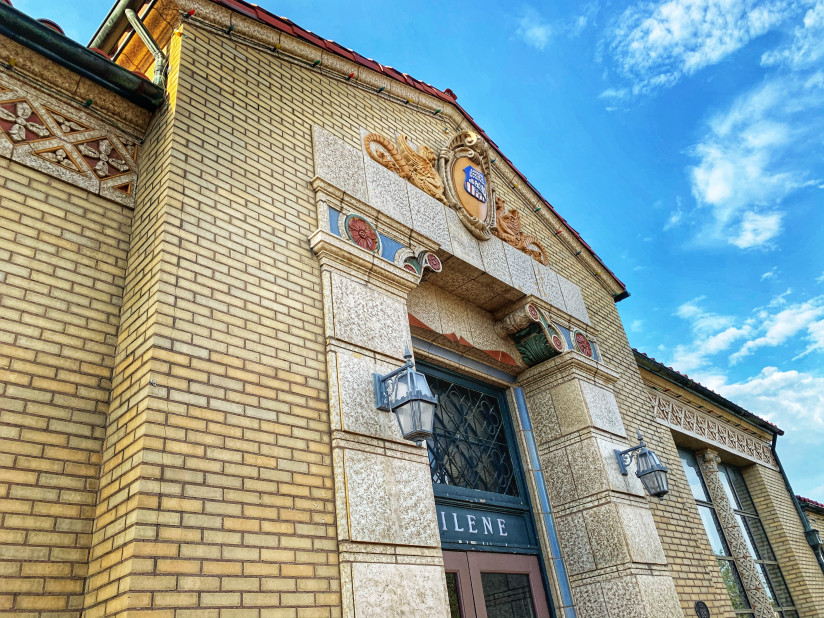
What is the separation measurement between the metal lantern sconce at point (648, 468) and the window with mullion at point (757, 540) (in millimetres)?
5337

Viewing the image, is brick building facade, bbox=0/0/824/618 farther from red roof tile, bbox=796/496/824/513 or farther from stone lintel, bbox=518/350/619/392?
red roof tile, bbox=796/496/824/513

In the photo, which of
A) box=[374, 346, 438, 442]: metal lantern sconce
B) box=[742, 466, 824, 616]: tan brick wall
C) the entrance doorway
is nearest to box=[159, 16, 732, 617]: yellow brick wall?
box=[374, 346, 438, 442]: metal lantern sconce

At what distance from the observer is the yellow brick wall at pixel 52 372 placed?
3.03 m

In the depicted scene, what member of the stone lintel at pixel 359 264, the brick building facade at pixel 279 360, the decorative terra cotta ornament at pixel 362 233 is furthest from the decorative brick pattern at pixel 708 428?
the decorative terra cotta ornament at pixel 362 233

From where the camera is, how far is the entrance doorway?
5.07 metres

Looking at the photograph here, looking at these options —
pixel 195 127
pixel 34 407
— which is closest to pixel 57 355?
pixel 34 407

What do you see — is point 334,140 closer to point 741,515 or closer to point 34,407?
point 34,407

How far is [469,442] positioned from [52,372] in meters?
3.84

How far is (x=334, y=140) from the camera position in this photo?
215 inches

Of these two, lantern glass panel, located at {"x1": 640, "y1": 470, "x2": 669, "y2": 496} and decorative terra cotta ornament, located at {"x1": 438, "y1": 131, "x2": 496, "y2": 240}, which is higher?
decorative terra cotta ornament, located at {"x1": 438, "y1": 131, "x2": 496, "y2": 240}

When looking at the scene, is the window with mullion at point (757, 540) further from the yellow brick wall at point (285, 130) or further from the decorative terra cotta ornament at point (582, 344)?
the decorative terra cotta ornament at point (582, 344)

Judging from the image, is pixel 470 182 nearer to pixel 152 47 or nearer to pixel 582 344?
pixel 582 344

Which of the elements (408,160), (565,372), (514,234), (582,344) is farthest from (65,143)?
(582,344)

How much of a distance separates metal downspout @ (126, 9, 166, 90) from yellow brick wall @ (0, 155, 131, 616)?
1080 mm
